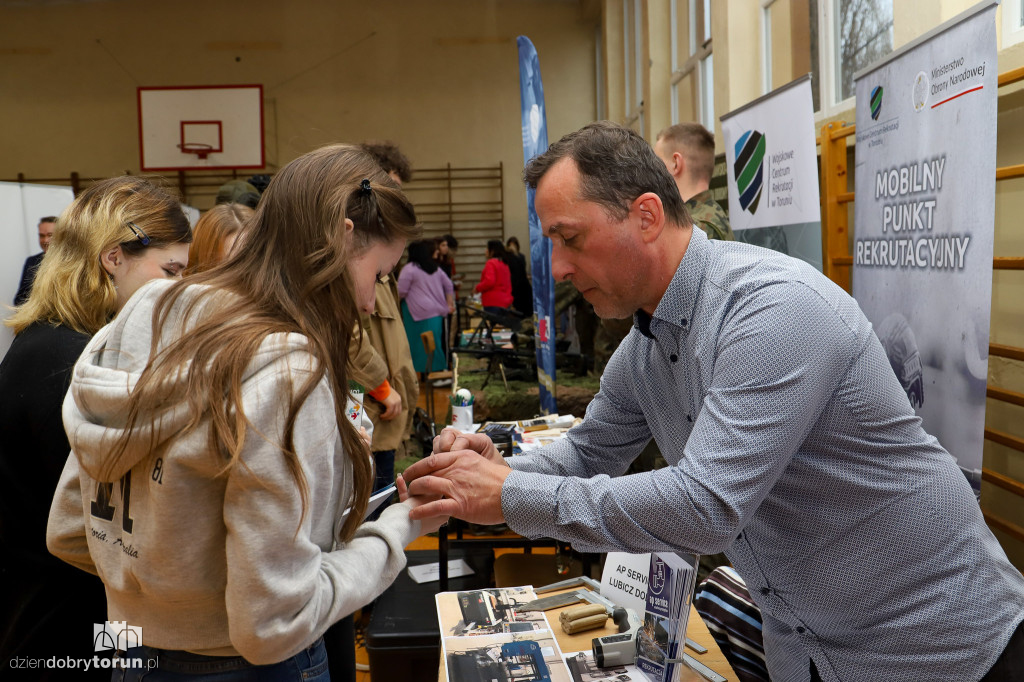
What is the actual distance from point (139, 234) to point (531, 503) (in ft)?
3.93

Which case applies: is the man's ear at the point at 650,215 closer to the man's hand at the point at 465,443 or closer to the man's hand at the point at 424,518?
the man's hand at the point at 465,443

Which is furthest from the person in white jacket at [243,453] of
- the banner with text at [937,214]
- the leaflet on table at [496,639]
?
the banner with text at [937,214]

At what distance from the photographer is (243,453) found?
0.96 meters

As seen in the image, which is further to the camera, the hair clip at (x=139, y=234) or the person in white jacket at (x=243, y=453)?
the hair clip at (x=139, y=234)

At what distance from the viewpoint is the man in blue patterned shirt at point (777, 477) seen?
123 cm

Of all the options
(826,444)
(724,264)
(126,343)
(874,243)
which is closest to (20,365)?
(126,343)

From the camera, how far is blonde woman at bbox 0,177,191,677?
168cm

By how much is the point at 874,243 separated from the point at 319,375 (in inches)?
88.9

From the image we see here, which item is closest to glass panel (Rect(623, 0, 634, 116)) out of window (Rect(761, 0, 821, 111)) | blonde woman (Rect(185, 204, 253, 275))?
window (Rect(761, 0, 821, 111))

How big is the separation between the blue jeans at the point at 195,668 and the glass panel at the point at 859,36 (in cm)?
357

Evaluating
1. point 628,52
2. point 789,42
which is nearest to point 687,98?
point 628,52

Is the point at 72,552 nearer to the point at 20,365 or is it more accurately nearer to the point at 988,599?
the point at 20,365

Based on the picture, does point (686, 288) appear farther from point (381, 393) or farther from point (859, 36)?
point (859, 36)

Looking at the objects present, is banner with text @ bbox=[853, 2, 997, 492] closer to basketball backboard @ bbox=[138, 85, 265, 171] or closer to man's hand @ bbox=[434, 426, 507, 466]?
man's hand @ bbox=[434, 426, 507, 466]
